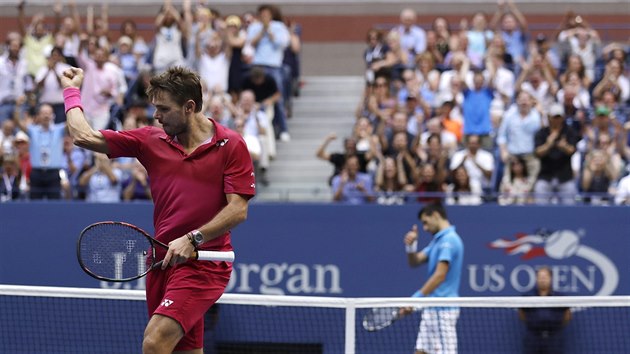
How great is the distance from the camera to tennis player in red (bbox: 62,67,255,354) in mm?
6602

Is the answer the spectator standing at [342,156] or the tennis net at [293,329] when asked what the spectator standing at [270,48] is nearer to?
the spectator standing at [342,156]

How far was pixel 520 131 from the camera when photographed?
14.1 metres

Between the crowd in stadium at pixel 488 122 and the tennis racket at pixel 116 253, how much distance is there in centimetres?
587

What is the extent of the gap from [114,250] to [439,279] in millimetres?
3751

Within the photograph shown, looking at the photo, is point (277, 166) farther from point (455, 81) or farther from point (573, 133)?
point (573, 133)

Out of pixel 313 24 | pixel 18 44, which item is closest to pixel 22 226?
pixel 18 44

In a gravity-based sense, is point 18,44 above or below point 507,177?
above

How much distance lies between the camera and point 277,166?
15.6m

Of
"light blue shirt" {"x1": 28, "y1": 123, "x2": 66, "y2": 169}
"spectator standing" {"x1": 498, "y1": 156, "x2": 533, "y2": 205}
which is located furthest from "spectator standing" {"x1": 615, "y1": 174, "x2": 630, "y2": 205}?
"light blue shirt" {"x1": 28, "y1": 123, "x2": 66, "y2": 169}

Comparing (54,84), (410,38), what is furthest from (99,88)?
(410,38)

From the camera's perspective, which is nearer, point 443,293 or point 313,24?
point 443,293

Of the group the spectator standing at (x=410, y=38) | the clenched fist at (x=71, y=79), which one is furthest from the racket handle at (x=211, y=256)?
the spectator standing at (x=410, y=38)

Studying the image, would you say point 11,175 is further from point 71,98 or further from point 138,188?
point 71,98

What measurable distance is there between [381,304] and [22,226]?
6.07 meters
